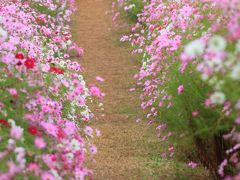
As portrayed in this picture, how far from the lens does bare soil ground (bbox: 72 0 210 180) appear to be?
17.8ft

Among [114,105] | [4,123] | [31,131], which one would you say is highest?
[114,105]

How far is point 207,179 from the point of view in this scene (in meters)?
5.04

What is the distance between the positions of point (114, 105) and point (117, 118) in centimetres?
61

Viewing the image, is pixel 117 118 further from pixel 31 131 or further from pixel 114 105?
pixel 31 131

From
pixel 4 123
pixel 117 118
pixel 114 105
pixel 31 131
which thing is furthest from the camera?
pixel 114 105

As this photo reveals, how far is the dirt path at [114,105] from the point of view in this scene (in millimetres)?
5531

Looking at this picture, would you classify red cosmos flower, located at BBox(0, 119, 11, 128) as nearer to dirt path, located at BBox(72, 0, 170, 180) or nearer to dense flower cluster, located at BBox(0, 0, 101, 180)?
dense flower cluster, located at BBox(0, 0, 101, 180)

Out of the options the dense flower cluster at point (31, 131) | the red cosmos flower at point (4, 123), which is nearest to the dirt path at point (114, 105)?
the dense flower cluster at point (31, 131)

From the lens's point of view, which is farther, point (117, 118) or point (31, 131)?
point (117, 118)

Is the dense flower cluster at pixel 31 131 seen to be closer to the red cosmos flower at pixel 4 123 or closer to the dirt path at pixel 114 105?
the red cosmos flower at pixel 4 123

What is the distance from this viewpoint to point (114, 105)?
7.78 meters

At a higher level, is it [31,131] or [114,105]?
[114,105]

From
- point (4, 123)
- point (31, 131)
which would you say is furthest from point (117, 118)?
point (31, 131)

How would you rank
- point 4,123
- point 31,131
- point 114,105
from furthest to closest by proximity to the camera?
point 114,105 < point 4,123 < point 31,131
